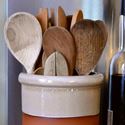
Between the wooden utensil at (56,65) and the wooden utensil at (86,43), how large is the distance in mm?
25

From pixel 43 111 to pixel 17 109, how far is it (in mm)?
157

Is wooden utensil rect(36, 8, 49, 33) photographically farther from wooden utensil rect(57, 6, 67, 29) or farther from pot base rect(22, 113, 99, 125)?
pot base rect(22, 113, 99, 125)

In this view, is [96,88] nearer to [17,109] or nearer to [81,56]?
[81,56]

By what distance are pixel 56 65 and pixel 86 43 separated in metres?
0.06

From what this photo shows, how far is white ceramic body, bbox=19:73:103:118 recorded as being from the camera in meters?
0.41

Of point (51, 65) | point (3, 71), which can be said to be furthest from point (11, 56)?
point (51, 65)

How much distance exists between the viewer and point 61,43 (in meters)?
0.43

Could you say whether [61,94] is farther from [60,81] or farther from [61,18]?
[61,18]

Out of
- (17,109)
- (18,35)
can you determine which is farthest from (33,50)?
(17,109)

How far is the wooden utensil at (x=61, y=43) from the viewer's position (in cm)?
43

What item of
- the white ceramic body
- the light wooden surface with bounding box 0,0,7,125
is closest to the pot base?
the white ceramic body

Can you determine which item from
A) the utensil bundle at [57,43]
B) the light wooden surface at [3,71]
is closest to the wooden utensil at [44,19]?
the utensil bundle at [57,43]

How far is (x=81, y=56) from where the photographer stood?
44cm

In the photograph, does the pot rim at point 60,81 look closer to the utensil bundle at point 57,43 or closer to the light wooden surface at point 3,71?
the utensil bundle at point 57,43
